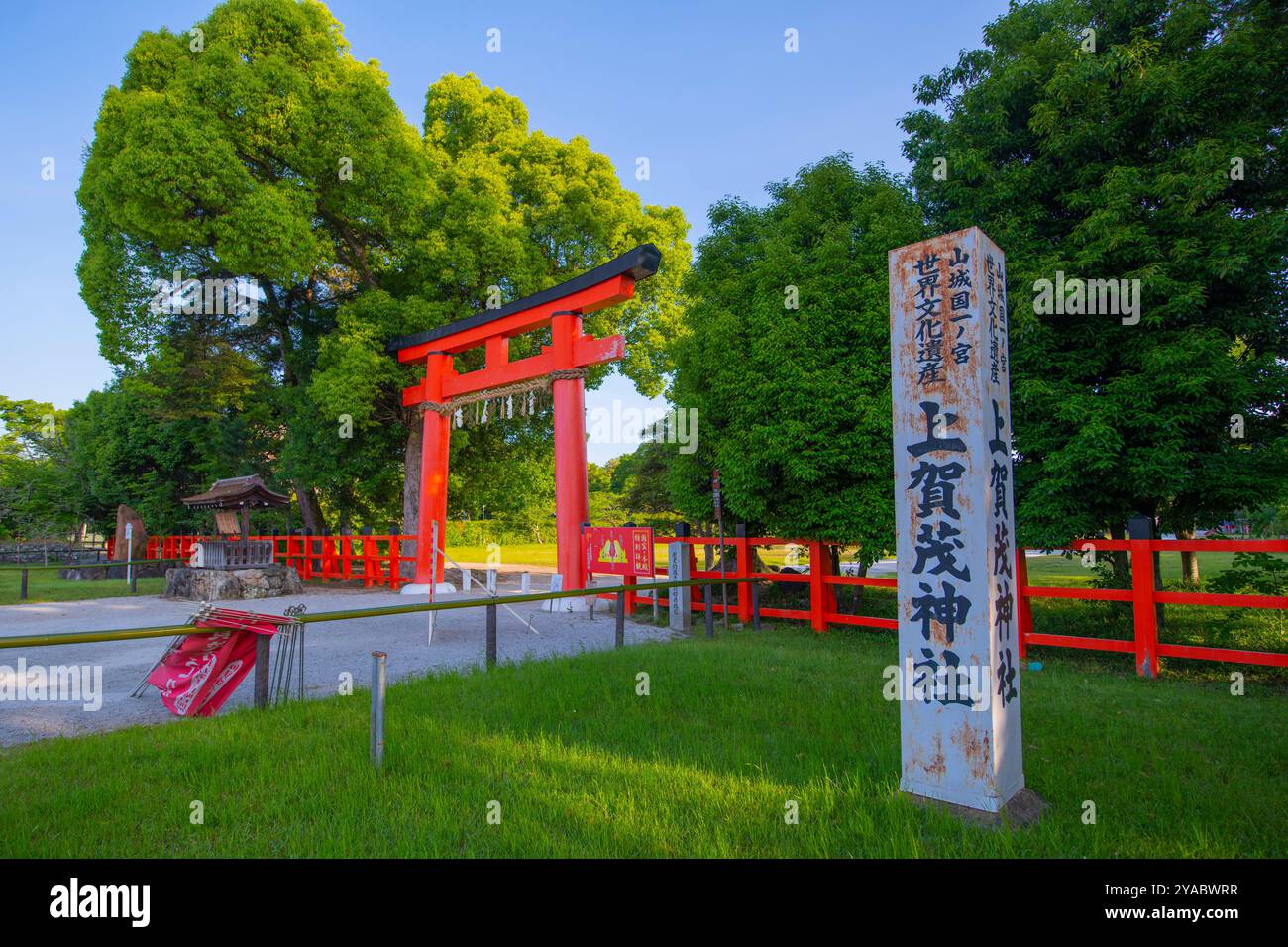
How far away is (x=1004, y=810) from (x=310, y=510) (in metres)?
19.0

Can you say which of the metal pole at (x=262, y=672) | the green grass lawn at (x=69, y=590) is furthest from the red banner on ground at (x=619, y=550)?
the green grass lawn at (x=69, y=590)

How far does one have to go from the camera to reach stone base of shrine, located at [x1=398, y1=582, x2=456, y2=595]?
14.7m

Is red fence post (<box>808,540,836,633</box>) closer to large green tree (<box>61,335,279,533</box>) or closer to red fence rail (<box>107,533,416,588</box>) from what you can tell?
red fence rail (<box>107,533,416,588</box>)

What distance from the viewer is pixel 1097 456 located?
7.49 meters

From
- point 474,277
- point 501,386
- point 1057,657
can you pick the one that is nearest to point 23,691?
point 501,386

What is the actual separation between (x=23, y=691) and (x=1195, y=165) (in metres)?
13.1

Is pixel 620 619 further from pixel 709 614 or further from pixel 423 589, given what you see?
pixel 423 589

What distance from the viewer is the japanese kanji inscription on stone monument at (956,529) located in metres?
3.50

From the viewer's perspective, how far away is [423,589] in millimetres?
14891

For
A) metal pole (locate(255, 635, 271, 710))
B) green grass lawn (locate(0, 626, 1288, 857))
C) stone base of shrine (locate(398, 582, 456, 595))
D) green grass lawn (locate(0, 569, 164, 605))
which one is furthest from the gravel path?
green grass lawn (locate(0, 569, 164, 605))

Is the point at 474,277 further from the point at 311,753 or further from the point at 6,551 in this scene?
the point at 6,551

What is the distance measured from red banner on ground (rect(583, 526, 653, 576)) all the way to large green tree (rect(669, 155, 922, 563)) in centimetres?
103

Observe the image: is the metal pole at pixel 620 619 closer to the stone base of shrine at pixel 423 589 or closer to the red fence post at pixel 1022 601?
the red fence post at pixel 1022 601

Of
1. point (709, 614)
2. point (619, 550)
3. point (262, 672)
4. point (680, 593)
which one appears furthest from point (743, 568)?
point (262, 672)
